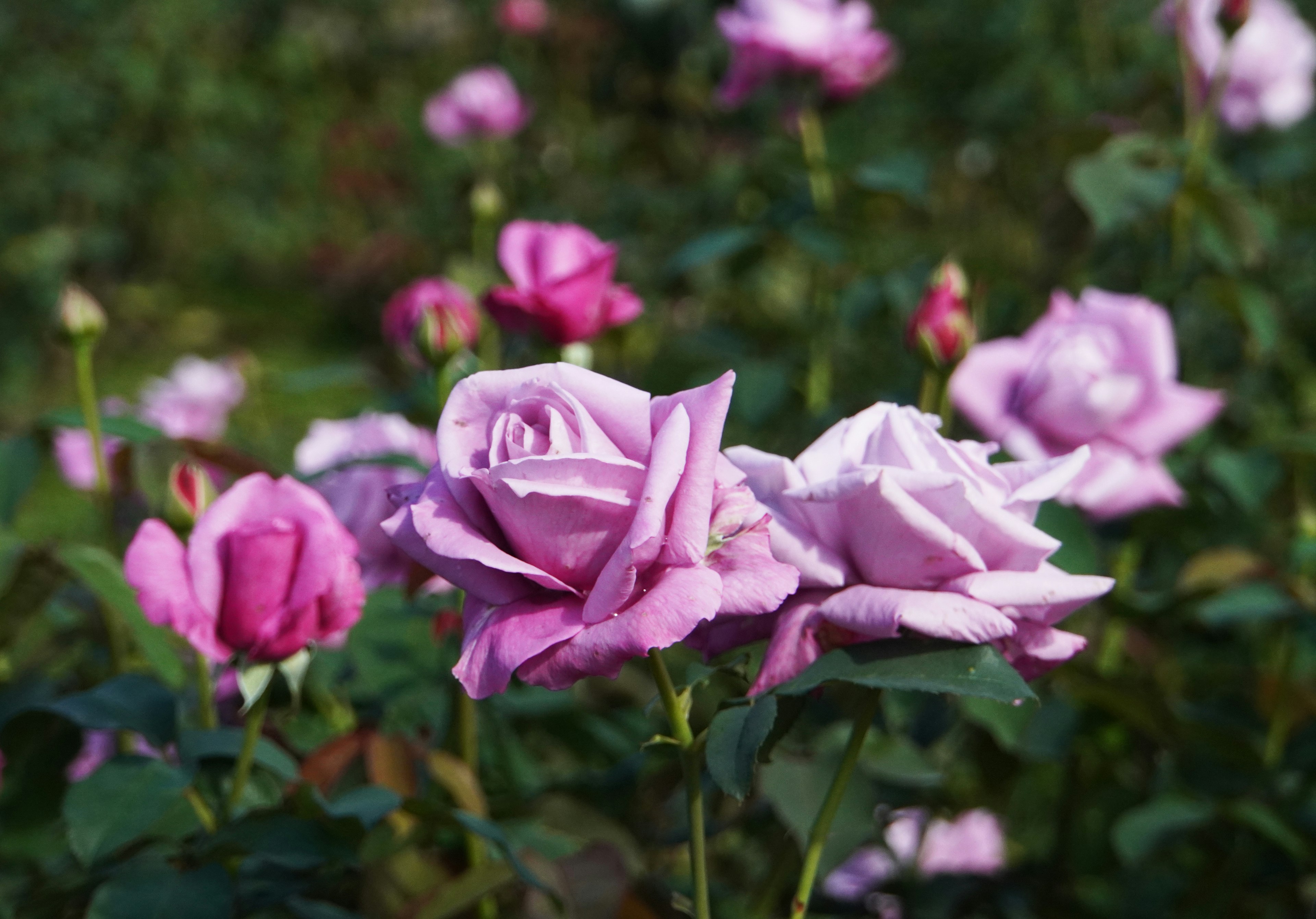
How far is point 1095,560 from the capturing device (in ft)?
2.43

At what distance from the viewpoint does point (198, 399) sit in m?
1.81

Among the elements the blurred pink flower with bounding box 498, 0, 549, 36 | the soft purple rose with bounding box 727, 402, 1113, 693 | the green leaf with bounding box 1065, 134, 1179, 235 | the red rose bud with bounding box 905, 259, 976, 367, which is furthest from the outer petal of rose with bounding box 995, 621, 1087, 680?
the blurred pink flower with bounding box 498, 0, 549, 36

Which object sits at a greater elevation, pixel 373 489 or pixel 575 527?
pixel 575 527

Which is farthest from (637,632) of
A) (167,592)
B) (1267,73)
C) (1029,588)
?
(1267,73)

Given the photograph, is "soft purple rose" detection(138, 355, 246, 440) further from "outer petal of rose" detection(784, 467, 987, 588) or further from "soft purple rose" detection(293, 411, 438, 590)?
"outer petal of rose" detection(784, 467, 987, 588)

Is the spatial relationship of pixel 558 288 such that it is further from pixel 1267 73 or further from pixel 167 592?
pixel 1267 73

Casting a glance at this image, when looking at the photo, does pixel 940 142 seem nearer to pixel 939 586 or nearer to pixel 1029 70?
pixel 1029 70

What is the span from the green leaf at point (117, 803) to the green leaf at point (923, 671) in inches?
12.8

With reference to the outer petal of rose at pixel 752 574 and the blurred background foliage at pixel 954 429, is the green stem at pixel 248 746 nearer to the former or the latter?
the blurred background foliage at pixel 954 429

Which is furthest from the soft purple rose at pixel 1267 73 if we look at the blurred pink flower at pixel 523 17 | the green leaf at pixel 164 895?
the blurred pink flower at pixel 523 17

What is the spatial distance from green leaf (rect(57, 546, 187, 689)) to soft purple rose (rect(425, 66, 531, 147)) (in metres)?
1.62

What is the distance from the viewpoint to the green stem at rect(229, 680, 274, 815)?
64 cm

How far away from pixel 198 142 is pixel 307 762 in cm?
514

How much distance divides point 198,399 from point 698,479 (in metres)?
1.53
